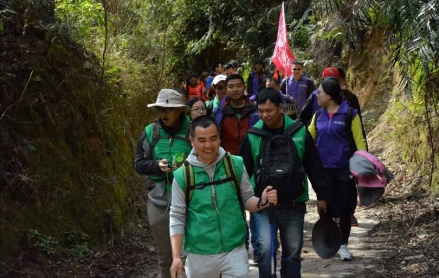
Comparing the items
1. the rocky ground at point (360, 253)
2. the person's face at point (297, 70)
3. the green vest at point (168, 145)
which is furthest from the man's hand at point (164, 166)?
the person's face at point (297, 70)

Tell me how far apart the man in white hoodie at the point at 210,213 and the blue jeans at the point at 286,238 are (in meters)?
0.86

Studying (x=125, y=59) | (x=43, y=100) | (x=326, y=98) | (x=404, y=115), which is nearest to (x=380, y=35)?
(x=404, y=115)

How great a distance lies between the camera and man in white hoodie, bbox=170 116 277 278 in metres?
4.03

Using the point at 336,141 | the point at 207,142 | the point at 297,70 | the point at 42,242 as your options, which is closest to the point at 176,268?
the point at 207,142

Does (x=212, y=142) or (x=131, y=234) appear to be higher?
(x=212, y=142)

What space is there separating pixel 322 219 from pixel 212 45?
20.5 m

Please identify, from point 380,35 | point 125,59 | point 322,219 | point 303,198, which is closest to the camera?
point 303,198

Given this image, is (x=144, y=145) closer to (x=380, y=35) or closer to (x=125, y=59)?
(x=125, y=59)

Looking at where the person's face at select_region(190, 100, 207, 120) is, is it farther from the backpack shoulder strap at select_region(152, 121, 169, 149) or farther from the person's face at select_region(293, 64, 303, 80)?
the person's face at select_region(293, 64, 303, 80)

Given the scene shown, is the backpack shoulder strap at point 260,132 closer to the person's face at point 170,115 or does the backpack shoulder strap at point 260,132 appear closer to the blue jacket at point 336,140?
the person's face at point 170,115

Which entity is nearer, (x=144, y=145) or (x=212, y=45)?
(x=144, y=145)

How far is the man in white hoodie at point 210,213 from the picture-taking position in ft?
13.2

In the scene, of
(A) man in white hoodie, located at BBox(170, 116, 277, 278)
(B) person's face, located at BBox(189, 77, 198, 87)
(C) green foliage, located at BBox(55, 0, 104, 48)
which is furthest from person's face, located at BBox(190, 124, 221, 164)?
(B) person's face, located at BBox(189, 77, 198, 87)

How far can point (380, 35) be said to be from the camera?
1534 cm
